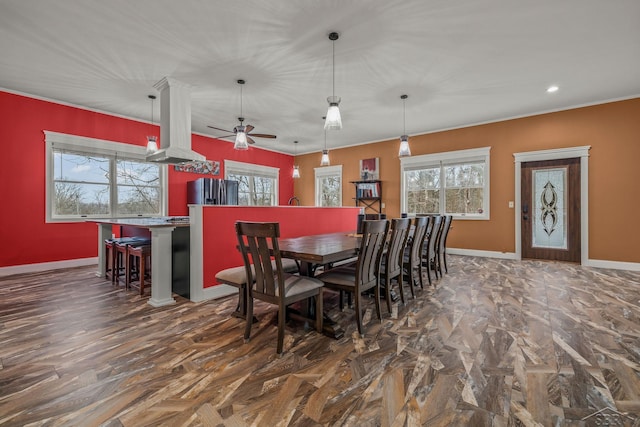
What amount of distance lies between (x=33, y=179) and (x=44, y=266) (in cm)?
137

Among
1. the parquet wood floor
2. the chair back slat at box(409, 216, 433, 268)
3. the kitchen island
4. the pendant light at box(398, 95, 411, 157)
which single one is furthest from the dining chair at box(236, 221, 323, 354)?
the pendant light at box(398, 95, 411, 157)

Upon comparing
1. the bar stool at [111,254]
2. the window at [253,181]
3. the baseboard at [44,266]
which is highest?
the window at [253,181]

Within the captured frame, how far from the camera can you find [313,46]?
3.13 meters

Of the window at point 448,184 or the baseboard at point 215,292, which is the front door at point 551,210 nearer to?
the window at point 448,184

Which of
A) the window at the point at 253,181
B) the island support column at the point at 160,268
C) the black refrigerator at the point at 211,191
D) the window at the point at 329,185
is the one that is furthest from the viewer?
the window at the point at 329,185

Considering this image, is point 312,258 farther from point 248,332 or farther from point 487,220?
point 487,220

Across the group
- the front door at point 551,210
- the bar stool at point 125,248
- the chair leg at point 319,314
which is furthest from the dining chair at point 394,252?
the front door at point 551,210

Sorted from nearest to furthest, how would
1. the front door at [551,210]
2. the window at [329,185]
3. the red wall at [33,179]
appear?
the red wall at [33,179] → the front door at [551,210] → the window at [329,185]

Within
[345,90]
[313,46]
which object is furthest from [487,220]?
[313,46]

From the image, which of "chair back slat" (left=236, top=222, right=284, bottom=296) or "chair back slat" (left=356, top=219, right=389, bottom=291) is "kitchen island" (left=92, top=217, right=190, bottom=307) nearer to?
"chair back slat" (left=236, top=222, right=284, bottom=296)

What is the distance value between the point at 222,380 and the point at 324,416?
2.23 ft

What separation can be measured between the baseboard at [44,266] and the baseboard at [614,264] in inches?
336

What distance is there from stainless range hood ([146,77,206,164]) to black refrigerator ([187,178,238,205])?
1750 mm

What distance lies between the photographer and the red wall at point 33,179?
423 cm
